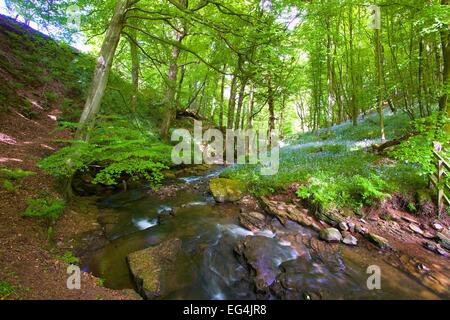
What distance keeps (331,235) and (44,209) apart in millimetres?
7860

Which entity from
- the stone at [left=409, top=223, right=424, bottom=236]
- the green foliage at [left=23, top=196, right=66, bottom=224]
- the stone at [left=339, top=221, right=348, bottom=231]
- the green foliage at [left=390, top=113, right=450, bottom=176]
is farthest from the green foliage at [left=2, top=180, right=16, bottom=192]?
the stone at [left=409, top=223, right=424, bottom=236]

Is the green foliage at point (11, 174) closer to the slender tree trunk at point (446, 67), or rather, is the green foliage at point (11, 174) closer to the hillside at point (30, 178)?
the hillside at point (30, 178)

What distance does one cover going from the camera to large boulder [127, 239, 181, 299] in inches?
197

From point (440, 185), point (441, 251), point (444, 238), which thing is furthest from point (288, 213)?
point (440, 185)

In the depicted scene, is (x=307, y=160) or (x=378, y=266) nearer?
(x=378, y=266)

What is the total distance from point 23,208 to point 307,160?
11.2 meters

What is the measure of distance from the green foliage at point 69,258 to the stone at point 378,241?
7.84 m

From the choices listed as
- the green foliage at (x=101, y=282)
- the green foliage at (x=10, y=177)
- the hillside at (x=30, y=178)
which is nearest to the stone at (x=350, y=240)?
the hillside at (x=30, y=178)

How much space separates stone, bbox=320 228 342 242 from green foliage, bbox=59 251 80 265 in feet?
21.4

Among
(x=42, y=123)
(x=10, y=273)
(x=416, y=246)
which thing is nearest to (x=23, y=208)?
(x=10, y=273)

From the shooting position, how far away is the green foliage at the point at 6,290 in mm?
3454
